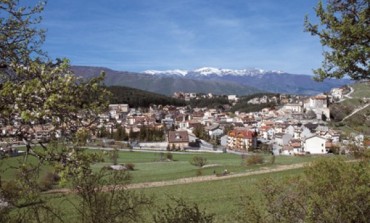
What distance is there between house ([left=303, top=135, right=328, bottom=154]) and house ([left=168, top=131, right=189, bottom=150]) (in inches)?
1330

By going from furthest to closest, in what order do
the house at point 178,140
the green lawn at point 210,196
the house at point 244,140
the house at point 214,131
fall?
the house at point 214,131
the house at point 244,140
the house at point 178,140
the green lawn at point 210,196

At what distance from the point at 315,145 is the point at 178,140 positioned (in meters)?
38.4

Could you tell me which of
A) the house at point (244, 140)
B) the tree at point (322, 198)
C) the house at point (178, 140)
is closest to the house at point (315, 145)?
the house at point (244, 140)

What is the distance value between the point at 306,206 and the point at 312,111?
196985 mm

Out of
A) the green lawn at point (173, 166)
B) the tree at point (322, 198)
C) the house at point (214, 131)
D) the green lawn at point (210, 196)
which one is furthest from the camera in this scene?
the house at point (214, 131)

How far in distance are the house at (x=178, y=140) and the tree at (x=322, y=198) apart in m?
99.2

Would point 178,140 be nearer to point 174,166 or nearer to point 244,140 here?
point 244,140

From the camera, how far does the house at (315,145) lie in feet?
355

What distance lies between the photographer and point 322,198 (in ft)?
35.8

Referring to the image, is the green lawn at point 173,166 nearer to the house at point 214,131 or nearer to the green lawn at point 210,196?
the green lawn at point 210,196

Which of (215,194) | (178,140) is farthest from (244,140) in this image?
(215,194)

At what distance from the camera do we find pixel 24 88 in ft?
17.4

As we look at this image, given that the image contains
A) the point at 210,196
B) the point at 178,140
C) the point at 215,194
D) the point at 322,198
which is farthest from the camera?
the point at 178,140

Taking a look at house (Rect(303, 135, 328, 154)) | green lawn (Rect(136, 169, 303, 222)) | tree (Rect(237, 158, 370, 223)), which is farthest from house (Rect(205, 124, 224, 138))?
tree (Rect(237, 158, 370, 223))
